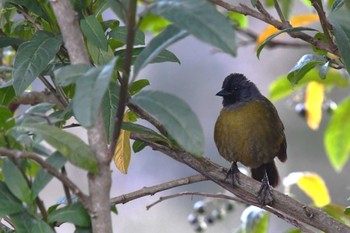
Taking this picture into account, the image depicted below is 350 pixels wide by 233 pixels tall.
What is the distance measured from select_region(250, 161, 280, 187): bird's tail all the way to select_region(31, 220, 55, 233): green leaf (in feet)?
4.72

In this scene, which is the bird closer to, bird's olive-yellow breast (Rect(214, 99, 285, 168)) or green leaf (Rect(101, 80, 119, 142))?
bird's olive-yellow breast (Rect(214, 99, 285, 168))

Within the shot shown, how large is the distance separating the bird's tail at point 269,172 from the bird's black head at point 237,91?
0.87 feet

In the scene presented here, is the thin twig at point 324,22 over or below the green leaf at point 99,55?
over

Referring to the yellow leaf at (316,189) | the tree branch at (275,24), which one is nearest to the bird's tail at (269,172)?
the yellow leaf at (316,189)

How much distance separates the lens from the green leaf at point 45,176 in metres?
1.08

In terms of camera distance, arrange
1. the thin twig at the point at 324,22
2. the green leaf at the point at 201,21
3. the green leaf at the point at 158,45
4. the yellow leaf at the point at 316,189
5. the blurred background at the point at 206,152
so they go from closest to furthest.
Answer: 1. the green leaf at the point at 201,21
2. the green leaf at the point at 158,45
3. the thin twig at the point at 324,22
4. the yellow leaf at the point at 316,189
5. the blurred background at the point at 206,152

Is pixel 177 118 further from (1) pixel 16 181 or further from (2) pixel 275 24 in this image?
(2) pixel 275 24

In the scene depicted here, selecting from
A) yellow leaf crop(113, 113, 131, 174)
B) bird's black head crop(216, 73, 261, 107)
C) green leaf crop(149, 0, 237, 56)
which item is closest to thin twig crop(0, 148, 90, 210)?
green leaf crop(149, 0, 237, 56)

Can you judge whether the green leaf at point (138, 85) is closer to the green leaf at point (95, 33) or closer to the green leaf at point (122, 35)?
the green leaf at point (122, 35)

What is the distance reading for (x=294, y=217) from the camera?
1.56 meters

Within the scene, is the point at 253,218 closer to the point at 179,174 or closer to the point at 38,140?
the point at 38,140

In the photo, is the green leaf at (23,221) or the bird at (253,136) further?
the bird at (253,136)

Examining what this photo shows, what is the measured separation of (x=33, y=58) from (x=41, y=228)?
37 centimetres

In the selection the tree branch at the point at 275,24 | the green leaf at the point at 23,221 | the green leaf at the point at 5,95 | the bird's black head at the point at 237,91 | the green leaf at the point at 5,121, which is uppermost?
the bird's black head at the point at 237,91
